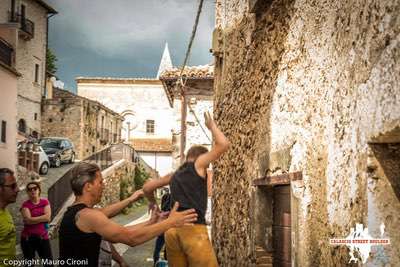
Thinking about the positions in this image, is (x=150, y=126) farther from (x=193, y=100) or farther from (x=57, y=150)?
(x=193, y=100)

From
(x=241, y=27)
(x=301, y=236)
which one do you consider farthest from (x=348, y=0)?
(x=241, y=27)

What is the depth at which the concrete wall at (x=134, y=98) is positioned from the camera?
43.2 meters

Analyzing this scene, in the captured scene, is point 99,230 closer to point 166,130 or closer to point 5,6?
point 5,6

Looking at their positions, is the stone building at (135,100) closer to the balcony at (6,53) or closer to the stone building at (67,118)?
the stone building at (67,118)

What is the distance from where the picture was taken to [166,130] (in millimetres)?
42312

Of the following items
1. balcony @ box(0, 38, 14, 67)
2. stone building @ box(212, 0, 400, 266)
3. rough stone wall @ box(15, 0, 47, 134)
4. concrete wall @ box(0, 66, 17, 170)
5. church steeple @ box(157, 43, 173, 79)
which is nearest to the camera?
stone building @ box(212, 0, 400, 266)

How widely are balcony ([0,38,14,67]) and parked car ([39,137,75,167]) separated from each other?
588 cm

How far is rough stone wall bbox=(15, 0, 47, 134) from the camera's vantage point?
1141 inches

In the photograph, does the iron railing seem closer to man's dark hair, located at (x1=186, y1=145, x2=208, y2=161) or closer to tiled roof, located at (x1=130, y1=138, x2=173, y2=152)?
tiled roof, located at (x1=130, y1=138, x2=173, y2=152)

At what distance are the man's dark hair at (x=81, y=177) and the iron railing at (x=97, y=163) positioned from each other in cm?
862

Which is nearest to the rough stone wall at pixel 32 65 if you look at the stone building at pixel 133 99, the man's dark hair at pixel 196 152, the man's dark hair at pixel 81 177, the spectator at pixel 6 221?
the stone building at pixel 133 99

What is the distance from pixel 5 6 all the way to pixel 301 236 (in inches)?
1171

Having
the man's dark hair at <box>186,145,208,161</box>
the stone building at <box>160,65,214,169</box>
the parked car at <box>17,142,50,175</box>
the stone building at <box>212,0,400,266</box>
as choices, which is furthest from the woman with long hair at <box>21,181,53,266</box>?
the parked car at <box>17,142,50,175</box>

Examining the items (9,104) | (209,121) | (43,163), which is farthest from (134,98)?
(209,121)
